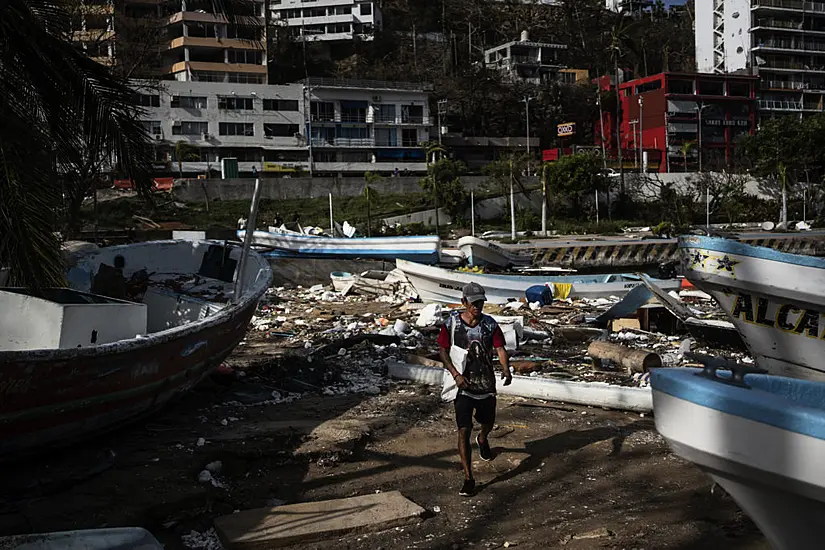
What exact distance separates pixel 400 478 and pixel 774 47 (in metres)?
73.9

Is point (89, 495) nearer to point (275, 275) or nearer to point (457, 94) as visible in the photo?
point (275, 275)

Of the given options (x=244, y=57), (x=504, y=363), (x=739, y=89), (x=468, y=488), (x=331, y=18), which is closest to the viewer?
(x=468, y=488)

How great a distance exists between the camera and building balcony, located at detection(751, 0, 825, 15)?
221 feet

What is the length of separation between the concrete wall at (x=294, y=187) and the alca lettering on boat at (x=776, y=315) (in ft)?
113

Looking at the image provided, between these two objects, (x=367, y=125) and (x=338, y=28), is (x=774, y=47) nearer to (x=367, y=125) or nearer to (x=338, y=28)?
(x=367, y=125)

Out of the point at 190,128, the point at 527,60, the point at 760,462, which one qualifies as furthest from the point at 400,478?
the point at 527,60

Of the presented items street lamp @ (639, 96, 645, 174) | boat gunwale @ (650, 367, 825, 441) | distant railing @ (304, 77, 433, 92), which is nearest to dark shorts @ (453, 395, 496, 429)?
boat gunwale @ (650, 367, 825, 441)

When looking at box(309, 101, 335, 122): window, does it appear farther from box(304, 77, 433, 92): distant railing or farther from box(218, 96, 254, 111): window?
box(218, 96, 254, 111): window

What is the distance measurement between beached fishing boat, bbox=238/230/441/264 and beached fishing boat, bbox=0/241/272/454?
474 inches

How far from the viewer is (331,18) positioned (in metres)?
76.1

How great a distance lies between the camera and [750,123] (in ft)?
201

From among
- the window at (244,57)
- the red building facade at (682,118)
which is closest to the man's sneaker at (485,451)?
the red building facade at (682,118)

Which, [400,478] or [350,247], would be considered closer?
[400,478]

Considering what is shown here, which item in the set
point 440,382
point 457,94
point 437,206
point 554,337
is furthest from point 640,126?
point 440,382
